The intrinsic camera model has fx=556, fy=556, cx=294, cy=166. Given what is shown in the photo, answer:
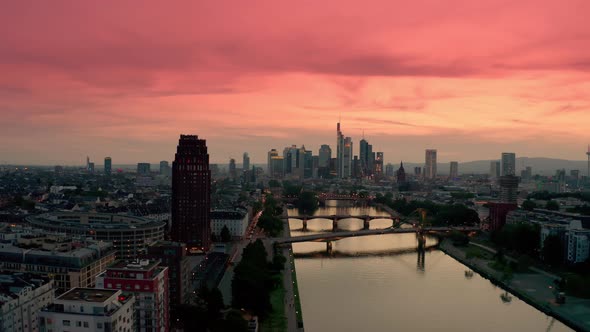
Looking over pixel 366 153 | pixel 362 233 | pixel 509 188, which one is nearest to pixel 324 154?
pixel 366 153

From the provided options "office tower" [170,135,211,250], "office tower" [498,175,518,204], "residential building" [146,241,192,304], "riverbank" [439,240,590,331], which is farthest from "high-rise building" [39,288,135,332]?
"office tower" [498,175,518,204]

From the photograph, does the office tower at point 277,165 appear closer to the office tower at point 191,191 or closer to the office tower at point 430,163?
the office tower at point 430,163

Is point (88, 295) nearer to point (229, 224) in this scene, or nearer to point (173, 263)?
point (173, 263)

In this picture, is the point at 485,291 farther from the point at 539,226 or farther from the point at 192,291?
the point at 192,291

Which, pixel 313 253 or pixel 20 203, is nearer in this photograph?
pixel 313 253

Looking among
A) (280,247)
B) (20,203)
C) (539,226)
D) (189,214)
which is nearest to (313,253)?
(280,247)
